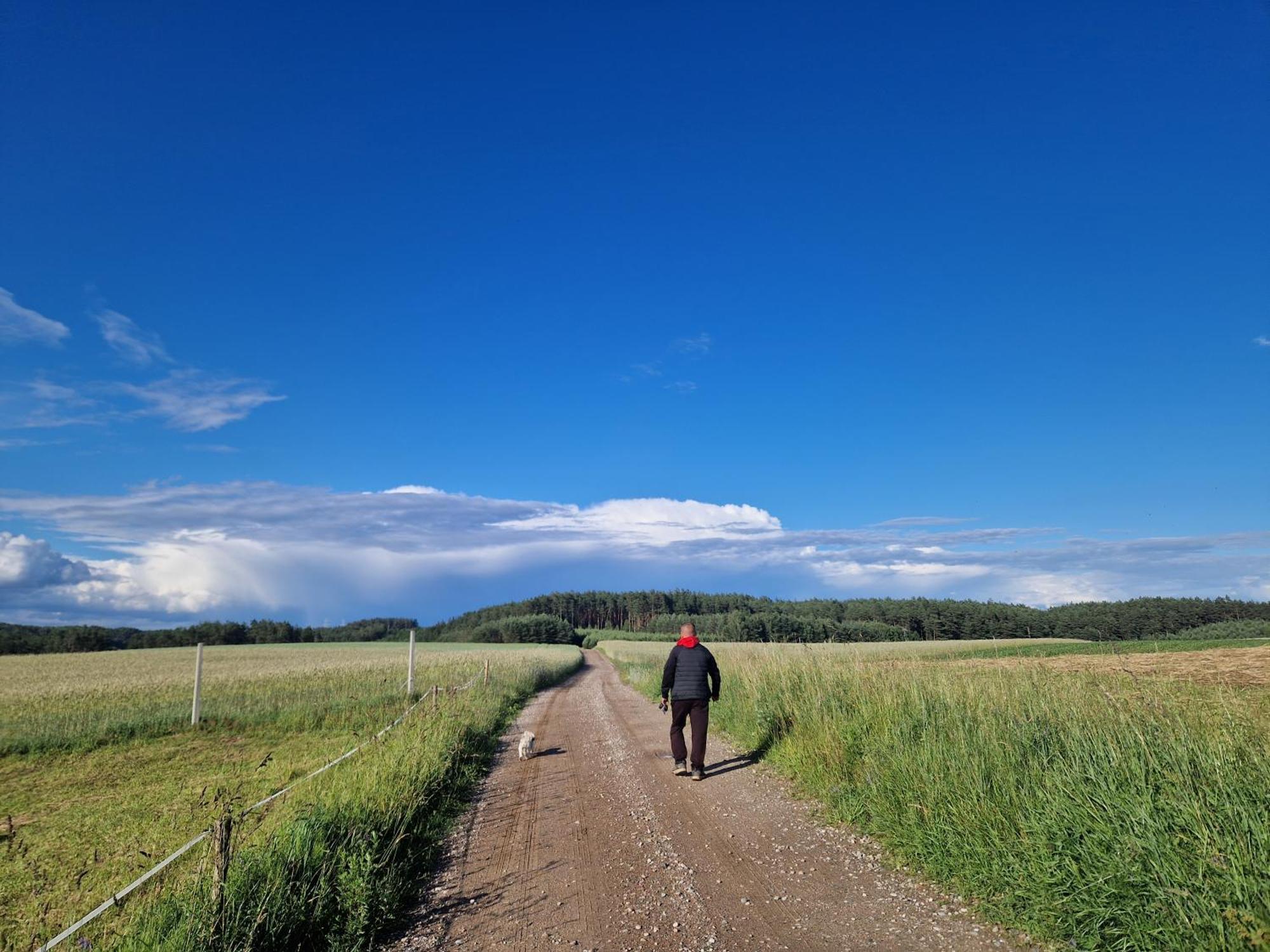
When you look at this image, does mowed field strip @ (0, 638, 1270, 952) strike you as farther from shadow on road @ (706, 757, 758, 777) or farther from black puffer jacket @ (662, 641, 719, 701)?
black puffer jacket @ (662, 641, 719, 701)

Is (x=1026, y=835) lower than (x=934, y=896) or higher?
higher

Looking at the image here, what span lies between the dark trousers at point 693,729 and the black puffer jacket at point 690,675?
0.09 m

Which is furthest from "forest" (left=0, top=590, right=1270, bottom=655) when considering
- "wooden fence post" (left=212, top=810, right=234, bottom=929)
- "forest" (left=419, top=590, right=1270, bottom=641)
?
"wooden fence post" (left=212, top=810, right=234, bottom=929)

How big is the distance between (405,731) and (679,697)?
4733mm

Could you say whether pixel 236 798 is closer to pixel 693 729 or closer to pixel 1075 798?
pixel 1075 798

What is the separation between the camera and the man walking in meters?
9.49

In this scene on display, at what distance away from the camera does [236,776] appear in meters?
11.4

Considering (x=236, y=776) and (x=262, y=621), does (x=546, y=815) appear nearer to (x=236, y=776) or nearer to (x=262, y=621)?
(x=236, y=776)

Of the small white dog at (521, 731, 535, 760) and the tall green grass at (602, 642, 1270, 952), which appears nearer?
the tall green grass at (602, 642, 1270, 952)

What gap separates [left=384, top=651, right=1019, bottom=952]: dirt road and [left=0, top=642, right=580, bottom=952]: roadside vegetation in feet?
2.00

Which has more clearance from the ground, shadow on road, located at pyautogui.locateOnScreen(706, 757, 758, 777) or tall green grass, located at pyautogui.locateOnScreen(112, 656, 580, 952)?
tall green grass, located at pyautogui.locateOnScreen(112, 656, 580, 952)

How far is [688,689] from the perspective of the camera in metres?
9.73

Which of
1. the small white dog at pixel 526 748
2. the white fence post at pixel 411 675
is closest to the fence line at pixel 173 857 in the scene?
the white fence post at pixel 411 675

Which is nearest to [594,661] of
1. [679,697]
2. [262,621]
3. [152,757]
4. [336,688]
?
[336,688]
